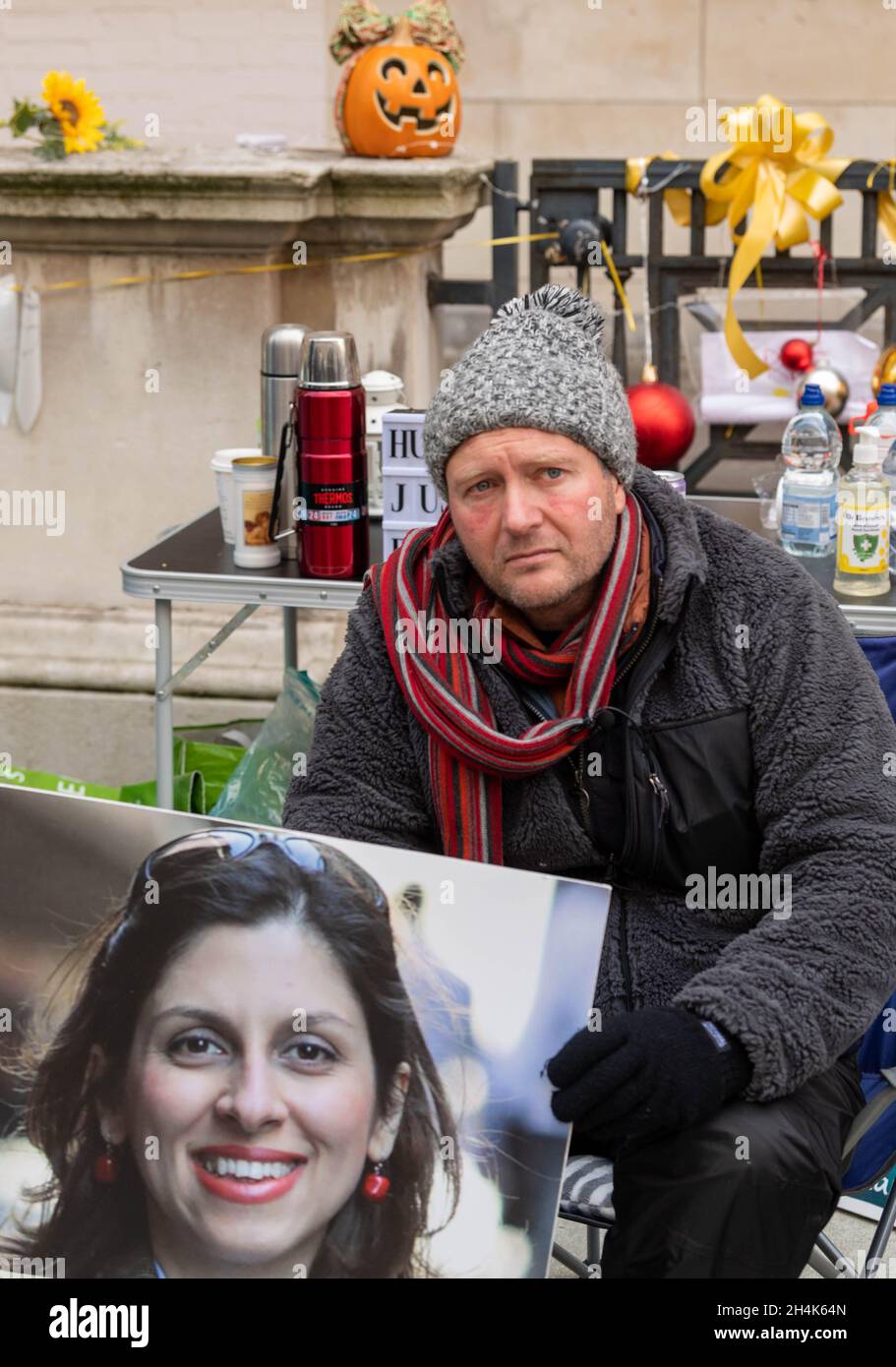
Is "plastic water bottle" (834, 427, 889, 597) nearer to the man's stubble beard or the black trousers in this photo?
the man's stubble beard

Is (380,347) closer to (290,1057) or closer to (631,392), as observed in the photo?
(631,392)

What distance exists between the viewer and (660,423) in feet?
12.5

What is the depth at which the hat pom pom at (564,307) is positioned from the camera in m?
2.47

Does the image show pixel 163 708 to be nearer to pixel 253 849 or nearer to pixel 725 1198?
pixel 253 849

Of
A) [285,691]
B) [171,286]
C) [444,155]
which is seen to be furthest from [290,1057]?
[444,155]

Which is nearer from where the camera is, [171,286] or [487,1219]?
[487,1219]

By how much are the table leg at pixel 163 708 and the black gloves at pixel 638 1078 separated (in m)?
1.58

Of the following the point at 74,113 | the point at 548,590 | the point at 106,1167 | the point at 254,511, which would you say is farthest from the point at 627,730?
the point at 74,113

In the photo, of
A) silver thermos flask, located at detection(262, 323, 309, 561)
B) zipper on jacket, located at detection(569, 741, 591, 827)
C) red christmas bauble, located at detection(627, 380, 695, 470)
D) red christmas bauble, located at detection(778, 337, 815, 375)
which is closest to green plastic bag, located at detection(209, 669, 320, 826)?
silver thermos flask, located at detection(262, 323, 309, 561)

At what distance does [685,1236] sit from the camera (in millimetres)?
2027

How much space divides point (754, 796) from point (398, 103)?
2.94 m

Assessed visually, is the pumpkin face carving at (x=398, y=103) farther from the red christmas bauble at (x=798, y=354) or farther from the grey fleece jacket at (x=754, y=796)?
the grey fleece jacket at (x=754, y=796)

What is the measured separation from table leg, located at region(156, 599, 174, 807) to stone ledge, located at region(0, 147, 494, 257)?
1.29 metres

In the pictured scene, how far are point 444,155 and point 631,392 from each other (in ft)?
4.19
